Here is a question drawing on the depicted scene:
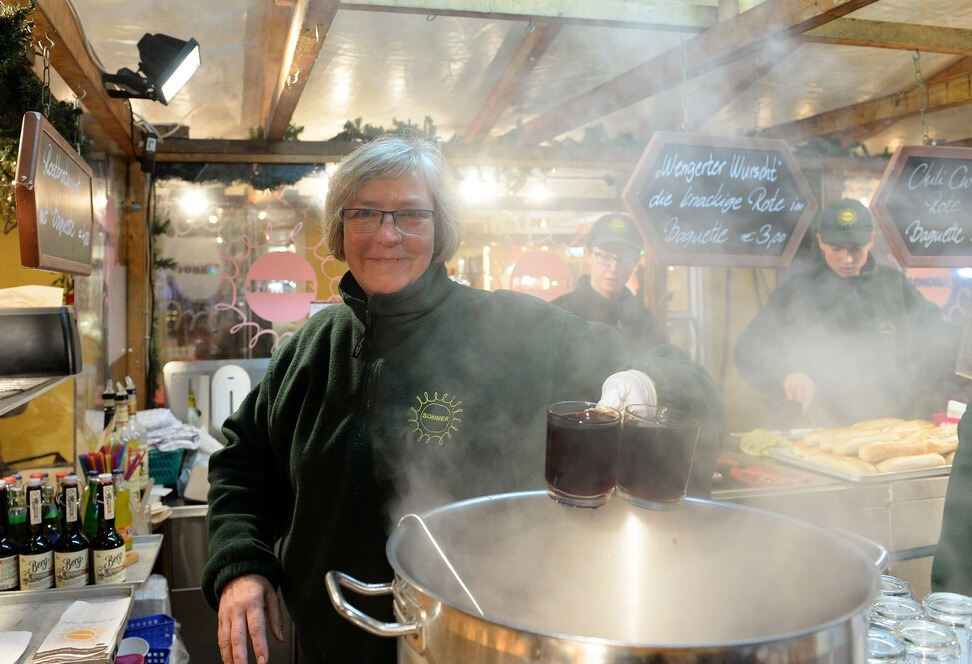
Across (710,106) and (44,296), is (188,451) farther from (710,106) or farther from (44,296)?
(710,106)

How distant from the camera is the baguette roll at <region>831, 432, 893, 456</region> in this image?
313cm

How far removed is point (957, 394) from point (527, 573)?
4203 mm

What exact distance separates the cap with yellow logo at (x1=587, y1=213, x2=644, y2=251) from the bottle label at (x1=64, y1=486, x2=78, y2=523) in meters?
2.72

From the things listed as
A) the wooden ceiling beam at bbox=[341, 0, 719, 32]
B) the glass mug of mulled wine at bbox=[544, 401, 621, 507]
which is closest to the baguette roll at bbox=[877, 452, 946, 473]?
the wooden ceiling beam at bbox=[341, 0, 719, 32]

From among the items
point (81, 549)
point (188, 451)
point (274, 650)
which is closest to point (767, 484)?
point (274, 650)

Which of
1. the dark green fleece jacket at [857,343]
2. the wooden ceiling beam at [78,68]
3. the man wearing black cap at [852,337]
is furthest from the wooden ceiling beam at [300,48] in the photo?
the dark green fleece jacket at [857,343]

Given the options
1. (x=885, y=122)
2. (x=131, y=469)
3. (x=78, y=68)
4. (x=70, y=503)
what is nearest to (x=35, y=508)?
(x=70, y=503)

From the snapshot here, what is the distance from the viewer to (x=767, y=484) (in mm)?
2951

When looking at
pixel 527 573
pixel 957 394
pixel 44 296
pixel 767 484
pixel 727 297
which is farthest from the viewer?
pixel 727 297

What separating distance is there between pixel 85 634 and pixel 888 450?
122 inches

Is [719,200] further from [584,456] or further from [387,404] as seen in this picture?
[584,456]

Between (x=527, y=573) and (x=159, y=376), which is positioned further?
(x=159, y=376)

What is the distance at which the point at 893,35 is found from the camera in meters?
2.99

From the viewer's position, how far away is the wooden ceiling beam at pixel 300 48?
7.82ft
